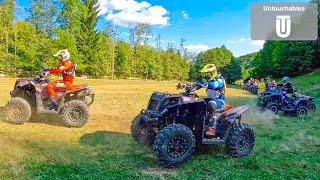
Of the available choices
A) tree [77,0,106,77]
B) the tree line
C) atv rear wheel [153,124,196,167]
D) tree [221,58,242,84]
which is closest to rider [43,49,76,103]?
atv rear wheel [153,124,196,167]

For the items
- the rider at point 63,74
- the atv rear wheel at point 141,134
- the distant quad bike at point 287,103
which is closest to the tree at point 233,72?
the distant quad bike at point 287,103

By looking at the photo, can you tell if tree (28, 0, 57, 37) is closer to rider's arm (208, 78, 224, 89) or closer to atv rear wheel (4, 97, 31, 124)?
atv rear wheel (4, 97, 31, 124)

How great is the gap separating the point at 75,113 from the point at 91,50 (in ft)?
145

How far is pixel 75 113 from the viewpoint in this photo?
29.8ft

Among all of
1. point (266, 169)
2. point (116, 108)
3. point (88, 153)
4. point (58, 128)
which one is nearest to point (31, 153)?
point (88, 153)

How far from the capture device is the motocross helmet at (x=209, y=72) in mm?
6852

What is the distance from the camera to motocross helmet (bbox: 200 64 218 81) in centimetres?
685

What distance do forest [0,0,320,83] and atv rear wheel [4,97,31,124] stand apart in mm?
31917

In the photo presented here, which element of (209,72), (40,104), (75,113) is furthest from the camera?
(75,113)

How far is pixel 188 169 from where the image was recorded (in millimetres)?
5570

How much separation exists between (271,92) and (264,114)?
1.69 m

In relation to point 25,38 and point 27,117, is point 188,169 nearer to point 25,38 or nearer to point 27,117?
point 27,117


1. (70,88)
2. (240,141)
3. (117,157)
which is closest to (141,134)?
(117,157)

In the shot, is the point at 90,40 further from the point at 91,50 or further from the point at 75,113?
the point at 75,113
